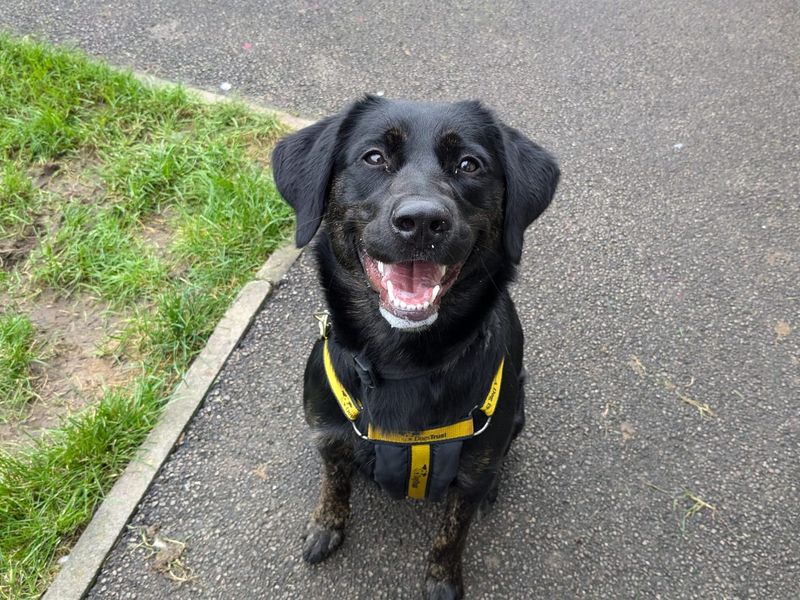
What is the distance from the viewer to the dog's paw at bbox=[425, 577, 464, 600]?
2.44m

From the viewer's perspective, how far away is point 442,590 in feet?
8.02

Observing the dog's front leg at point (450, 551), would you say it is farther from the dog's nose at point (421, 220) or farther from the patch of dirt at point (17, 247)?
the patch of dirt at point (17, 247)

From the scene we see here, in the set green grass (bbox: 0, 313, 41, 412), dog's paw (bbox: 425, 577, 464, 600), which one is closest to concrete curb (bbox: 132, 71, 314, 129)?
green grass (bbox: 0, 313, 41, 412)

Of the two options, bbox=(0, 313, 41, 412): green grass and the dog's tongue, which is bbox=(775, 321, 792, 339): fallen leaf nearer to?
the dog's tongue

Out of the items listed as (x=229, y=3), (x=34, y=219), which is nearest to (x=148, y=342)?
(x=34, y=219)

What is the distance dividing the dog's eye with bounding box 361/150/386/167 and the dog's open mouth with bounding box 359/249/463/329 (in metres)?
0.31

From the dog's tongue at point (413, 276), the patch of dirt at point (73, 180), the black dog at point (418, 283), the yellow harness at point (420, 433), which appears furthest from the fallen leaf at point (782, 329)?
the patch of dirt at point (73, 180)

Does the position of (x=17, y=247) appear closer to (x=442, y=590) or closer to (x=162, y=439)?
(x=162, y=439)

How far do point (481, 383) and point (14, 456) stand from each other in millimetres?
2029

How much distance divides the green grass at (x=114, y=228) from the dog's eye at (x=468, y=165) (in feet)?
5.58

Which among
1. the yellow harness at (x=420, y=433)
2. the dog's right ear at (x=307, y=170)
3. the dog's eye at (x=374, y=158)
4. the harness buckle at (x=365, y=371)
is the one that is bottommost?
the yellow harness at (x=420, y=433)

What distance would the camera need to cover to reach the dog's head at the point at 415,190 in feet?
6.28

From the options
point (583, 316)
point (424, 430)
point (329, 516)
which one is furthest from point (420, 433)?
point (583, 316)

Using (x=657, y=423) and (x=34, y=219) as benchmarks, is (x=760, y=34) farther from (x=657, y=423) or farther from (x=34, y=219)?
(x=34, y=219)
